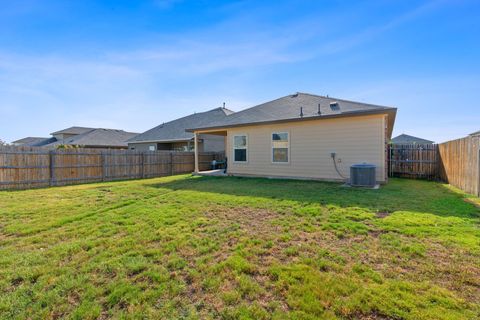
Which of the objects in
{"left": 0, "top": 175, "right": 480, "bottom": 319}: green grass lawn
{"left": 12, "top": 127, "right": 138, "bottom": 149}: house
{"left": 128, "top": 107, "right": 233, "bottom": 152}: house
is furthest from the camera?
{"left": 12, "top": 127, "right": 138, "bottom": 149}: house

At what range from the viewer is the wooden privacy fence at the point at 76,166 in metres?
9.29

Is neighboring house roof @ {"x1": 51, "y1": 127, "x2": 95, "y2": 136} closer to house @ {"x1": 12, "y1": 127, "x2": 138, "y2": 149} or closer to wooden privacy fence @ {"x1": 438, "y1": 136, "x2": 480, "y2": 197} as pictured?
house @ {"x1": 12, "y1": 127, "x2": 138, "y2": 149}

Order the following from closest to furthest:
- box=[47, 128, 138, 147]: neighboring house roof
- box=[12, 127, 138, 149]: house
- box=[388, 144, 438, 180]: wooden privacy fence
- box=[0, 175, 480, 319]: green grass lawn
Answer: box=[0, 175, 480, 319]: green grass lawn → box=[388, 144, 438, 180]: wooden privacy fence → box=[47, 128, 138, 147]: neighboring house roof → box=[12, 127, 138, 149]: house

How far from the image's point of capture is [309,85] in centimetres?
1405

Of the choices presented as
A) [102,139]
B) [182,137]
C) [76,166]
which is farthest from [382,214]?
[102,139]

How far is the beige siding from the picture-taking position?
820 centimetres

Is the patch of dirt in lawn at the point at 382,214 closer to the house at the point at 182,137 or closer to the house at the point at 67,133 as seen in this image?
the house at the point at 182,137

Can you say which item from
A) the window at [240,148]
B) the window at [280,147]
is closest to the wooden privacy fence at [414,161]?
the window at [280,147]

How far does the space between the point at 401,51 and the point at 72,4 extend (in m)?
11.7

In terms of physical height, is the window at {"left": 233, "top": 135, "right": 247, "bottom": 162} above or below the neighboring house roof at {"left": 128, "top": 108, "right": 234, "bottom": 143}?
below

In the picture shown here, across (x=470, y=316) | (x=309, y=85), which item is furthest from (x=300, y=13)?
(x=470, y=316)

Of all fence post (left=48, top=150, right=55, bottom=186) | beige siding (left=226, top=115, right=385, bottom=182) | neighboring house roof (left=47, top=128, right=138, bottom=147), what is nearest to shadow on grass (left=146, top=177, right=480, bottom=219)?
beige siding (left=226, top=115, right=385, bottom=182)

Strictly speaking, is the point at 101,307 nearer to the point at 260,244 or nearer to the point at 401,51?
the point at 260,244

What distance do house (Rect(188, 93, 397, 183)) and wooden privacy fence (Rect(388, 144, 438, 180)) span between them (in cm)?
196
